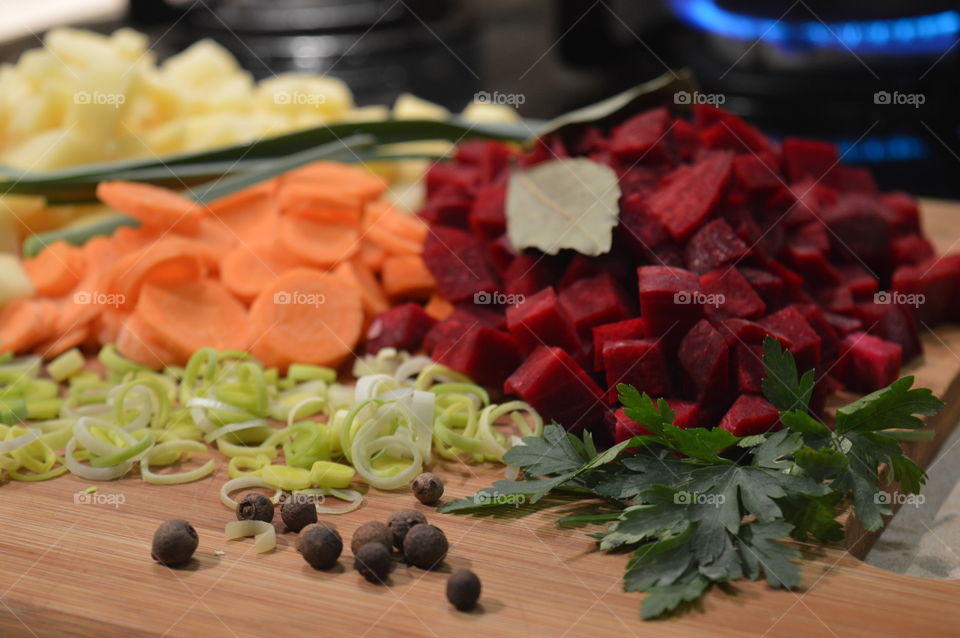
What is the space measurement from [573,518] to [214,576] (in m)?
0.58

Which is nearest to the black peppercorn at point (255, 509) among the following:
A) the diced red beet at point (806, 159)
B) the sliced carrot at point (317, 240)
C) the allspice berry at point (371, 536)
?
the allspice berry at point (371, 536)

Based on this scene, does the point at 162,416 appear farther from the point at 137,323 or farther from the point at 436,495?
the point at 436,495

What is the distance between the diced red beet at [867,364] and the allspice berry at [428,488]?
90 cm

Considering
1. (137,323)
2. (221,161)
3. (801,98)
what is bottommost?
(137,323)

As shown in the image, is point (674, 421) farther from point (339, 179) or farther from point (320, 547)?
point (339, 179)

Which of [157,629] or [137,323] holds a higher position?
[137,323]

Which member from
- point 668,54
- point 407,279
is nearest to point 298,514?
point 407,279

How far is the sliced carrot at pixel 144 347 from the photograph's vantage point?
227 cm

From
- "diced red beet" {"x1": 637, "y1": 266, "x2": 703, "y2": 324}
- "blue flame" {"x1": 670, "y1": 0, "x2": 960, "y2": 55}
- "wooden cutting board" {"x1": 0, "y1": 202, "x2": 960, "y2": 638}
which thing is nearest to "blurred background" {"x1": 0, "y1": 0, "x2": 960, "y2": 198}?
"blue flame" {"x1": 670, "y1": 0, "x2": 960, "y2": 55}

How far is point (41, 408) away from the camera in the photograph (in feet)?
6.90

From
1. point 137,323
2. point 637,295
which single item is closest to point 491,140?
point 637,295

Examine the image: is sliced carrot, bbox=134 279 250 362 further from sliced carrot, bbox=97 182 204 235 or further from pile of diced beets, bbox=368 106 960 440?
pile of diced beets, bbox=368 106 960 440

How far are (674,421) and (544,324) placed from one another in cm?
34

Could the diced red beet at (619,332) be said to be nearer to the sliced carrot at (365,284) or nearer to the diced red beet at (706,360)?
the diced red beet at (706,360)
